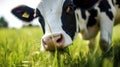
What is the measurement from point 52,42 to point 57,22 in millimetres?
541

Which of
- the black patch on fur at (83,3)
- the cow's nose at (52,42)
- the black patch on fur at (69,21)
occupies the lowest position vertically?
the cow's nose at (52,42)

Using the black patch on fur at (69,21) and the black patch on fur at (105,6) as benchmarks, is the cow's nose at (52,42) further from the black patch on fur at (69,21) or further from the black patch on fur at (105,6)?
the black patch on fur at (105,6)

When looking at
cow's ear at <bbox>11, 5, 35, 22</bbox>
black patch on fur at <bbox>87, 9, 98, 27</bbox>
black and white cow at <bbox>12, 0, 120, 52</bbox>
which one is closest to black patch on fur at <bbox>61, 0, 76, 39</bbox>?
black and white cow at <bbox>12, 0, 120, 52</bbox>

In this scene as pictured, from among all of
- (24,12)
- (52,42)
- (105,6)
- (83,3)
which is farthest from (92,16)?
(52,42)

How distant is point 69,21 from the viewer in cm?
492

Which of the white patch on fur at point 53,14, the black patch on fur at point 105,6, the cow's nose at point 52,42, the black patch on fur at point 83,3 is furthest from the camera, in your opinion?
the black patch on fur at point 105,6

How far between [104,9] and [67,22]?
0.91 m

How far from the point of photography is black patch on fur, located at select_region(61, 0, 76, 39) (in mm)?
4719

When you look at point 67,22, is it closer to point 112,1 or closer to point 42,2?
point 42,2

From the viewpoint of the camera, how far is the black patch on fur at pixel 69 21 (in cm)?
472

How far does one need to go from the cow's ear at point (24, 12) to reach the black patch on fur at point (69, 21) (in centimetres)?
87

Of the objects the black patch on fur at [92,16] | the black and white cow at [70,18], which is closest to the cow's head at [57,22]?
the black and white cow at [70,18]

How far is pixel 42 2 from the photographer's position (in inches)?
190

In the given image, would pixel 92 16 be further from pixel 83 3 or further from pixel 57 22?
pixel 57 22
